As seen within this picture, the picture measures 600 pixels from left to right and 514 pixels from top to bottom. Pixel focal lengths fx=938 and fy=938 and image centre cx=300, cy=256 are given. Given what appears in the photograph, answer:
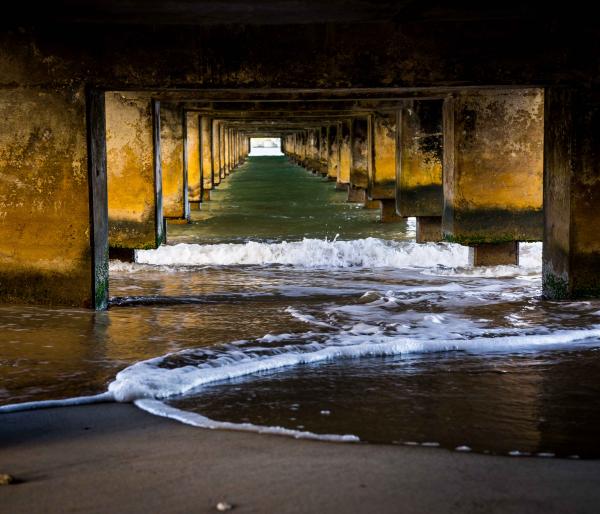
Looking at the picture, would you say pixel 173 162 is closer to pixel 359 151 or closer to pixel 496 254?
pixel 496 254

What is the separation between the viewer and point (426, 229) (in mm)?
15727

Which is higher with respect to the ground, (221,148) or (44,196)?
(221,148)

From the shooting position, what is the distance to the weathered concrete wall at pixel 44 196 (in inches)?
316

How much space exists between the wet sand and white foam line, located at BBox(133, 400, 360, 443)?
0.31 feet

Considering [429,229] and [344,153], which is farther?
[344,153]

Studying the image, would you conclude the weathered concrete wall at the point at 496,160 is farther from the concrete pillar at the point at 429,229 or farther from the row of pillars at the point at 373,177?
the concrete pillar at the point at 429,229

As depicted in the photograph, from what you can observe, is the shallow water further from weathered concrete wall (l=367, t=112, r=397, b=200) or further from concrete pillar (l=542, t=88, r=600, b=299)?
weathered concrete wall (l=367, t=112, r=397, b=200)

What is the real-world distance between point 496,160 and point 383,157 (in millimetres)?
Answer: 7749

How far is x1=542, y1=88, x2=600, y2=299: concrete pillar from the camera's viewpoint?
8.34m

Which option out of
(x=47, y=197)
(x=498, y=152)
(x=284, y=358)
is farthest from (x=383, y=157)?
(x=284, y=358)

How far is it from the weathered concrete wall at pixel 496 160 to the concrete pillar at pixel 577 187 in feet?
8.71

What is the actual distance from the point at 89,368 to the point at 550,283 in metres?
4.83

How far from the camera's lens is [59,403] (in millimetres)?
5059

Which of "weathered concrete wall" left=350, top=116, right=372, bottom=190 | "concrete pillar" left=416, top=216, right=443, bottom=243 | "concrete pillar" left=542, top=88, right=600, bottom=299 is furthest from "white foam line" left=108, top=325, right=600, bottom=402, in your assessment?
"weathered concrete wall" left=350, top=116, right=372, bottom=190
